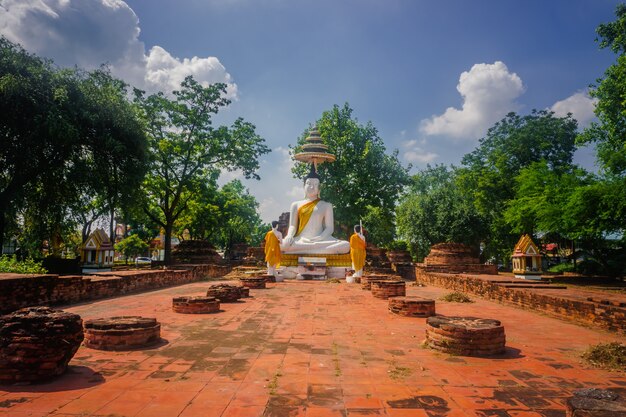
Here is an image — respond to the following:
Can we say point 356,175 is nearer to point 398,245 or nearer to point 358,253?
point 358,253

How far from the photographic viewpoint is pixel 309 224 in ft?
60.9

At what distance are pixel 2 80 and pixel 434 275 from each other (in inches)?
602

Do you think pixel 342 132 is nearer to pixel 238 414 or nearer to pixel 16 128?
pixel 16 128

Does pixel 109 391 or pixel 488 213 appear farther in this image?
pixel 488 213

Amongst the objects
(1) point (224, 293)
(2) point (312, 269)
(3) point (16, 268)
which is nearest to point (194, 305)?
(1) point (224, 293)

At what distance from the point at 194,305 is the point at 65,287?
10.1 feet

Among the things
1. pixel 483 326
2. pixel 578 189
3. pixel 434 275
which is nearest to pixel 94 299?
pixel 483 326

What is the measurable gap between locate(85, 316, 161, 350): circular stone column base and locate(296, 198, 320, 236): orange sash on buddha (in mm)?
13643

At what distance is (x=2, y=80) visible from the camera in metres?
11.1

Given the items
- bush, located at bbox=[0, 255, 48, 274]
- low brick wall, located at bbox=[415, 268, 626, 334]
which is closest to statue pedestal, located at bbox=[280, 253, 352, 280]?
low brick wall, located at bbox=[415, 268, 626, 334]

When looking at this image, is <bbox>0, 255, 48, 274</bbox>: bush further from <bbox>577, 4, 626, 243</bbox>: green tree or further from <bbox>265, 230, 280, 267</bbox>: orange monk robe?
<bbox>577, 4, 626, 243</bbox>: green tree

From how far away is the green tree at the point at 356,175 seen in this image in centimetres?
2561

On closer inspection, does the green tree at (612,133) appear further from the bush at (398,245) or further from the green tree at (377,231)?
the bush at (398,245)

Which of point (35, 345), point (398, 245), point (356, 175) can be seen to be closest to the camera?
point (35, 345)
